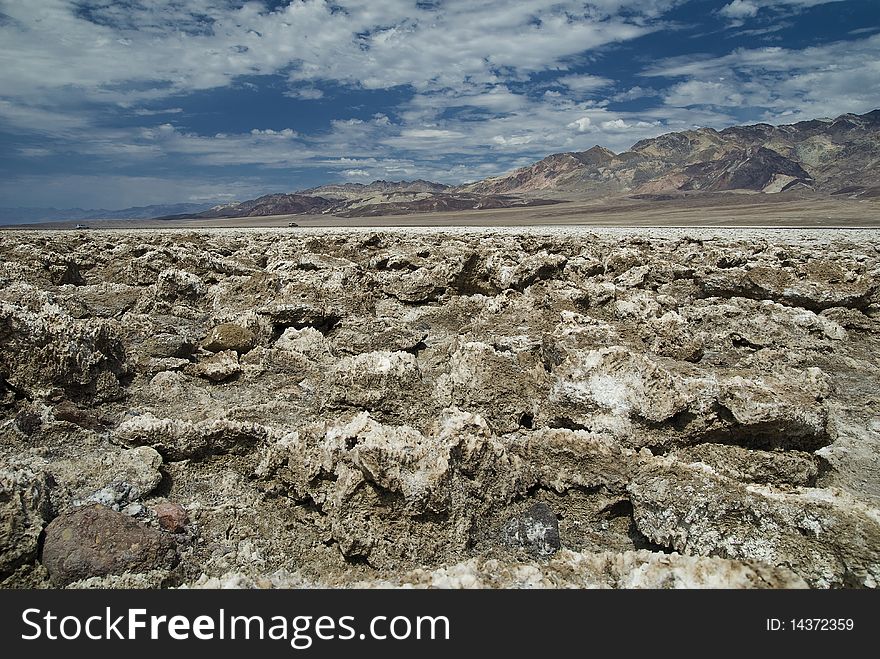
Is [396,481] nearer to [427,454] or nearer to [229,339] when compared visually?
[427,454]

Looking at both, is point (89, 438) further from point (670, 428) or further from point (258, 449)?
point (670, 428)

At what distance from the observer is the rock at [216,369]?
5.82 metres

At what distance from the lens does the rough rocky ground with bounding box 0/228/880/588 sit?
9.96 ft

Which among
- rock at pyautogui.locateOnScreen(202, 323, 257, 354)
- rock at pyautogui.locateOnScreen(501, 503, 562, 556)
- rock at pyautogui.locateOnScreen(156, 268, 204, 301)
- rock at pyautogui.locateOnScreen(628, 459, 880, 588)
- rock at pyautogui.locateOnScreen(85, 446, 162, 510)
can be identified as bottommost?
rock at pyautogui.locateOnScreen(501, 503, 562, 556)

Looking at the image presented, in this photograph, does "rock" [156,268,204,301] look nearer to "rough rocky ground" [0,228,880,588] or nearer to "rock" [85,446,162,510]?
"rough rocky ground" [0,228,880,588]

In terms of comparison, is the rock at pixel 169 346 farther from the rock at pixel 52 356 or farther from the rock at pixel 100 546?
the rock at pixel 100 546

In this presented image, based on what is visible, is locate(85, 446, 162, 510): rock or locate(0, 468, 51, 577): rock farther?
locate(85, 446, 162, 510): rock

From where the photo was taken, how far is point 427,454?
3.61m

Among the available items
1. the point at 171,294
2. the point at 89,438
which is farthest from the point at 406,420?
the point at 171,294

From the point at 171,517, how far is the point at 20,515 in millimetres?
794

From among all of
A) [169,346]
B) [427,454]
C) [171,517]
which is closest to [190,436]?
[171,517]

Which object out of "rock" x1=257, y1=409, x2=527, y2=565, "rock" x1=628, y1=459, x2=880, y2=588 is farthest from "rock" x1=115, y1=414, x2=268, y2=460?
"rock" x1=628, y1=459, x2=880, y2=588

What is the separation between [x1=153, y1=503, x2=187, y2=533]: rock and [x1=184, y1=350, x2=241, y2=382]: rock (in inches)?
93.2

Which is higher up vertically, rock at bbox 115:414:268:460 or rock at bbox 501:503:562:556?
rock at bbox 115:414:268:460
